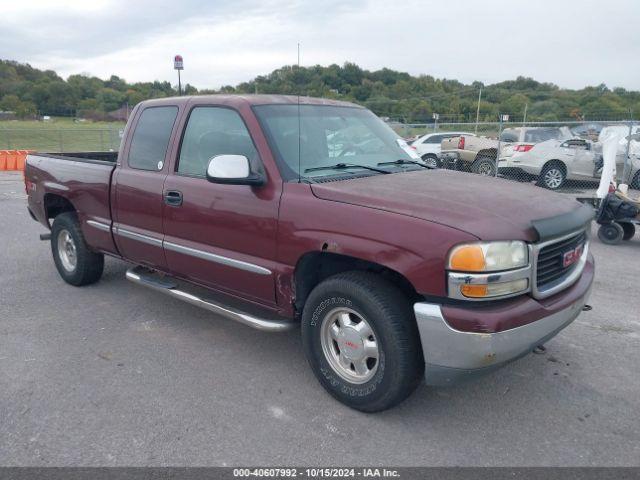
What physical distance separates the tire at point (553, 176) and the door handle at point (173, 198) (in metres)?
11.9

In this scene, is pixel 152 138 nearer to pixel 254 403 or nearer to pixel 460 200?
pixel 254 403

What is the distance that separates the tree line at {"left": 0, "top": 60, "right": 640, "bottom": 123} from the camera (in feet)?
18.2

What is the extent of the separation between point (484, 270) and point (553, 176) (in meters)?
12.3

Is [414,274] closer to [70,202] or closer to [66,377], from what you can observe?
[66,377]

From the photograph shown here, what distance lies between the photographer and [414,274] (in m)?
2.92

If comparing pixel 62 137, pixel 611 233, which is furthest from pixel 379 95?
pixel 62 137

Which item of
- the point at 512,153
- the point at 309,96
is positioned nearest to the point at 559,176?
the point at 512,153

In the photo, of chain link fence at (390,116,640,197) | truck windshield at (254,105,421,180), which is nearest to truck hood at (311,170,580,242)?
truck windshield at (254,105,421,180)

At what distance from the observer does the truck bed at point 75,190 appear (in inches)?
199

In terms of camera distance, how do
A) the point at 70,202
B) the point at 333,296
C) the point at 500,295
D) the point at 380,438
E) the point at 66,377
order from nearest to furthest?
the point at 500,295 → the point at 380,438 → the point at 333,296 → the point at 66,377 → the point at 70,202

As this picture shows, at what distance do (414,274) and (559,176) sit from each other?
1240 centimetres

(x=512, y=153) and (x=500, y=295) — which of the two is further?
(x=512, y=153)

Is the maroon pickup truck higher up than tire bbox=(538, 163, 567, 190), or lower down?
higher up

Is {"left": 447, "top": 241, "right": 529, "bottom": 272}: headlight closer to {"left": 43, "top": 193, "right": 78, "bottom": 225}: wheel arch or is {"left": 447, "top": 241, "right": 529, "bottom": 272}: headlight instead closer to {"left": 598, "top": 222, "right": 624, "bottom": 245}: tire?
{"left": 43, "top": 193, "right": 78, "bottom": 225}: wheel arch
